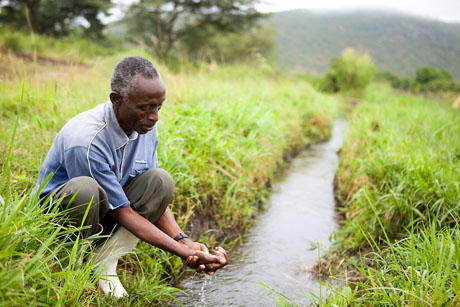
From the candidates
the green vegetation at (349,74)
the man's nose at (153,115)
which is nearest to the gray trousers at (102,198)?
the man's nose at (153,115)

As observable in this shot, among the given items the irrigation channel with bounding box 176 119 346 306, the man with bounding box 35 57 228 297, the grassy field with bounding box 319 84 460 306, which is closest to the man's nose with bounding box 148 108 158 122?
the man with bounding box 35 57 228 297

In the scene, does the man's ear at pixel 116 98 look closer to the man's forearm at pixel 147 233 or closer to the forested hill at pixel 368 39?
the man's forearm at pixel 147 233

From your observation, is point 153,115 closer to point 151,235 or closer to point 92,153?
point 92,153

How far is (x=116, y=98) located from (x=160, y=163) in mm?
1066

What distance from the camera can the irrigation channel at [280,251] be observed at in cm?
231

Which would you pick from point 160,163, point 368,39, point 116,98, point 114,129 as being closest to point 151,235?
point 114,129

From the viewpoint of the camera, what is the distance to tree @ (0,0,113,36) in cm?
1598

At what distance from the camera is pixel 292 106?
7359 mm

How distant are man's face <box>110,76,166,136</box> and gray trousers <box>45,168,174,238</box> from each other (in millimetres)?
354

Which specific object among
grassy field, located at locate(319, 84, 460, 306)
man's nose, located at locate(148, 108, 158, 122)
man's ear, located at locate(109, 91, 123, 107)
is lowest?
grassy field, located at locate(319, 84, 460, 306)

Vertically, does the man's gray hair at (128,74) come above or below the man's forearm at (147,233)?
above

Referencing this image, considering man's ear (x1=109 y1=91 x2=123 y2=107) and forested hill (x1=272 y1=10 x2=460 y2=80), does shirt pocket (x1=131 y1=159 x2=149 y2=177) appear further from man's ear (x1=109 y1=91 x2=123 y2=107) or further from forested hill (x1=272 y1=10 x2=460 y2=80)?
forested hill (x1=272 y1=10 x2=460 y2=80)

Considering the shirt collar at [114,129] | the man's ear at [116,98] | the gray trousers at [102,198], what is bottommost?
the gray trousers at [102,198]

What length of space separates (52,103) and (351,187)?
3347 mm
